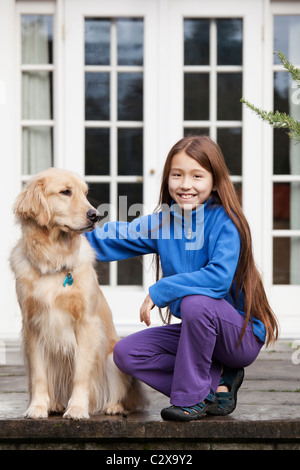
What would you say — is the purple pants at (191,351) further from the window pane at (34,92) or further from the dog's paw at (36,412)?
the window pane at (34,92)

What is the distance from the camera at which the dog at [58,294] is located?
257 cm

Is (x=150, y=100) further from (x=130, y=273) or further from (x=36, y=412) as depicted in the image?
(x=36, y=412)

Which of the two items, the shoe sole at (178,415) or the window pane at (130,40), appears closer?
the shoe sole at (178,415)

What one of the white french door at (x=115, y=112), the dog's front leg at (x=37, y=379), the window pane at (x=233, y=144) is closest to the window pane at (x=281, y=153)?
the window pane at (x=233, y=144)

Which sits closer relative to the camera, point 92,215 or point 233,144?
point 92,215

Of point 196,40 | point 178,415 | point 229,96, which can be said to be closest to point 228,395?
point 178,415

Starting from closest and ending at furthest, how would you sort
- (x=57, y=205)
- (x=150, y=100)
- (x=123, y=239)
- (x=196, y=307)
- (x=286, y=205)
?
1. (x=196, y=307)
2. (x=57, y=205)
3. (x=123, y=239)
4. (x=150, y=100)
5. (x=286, y=205)

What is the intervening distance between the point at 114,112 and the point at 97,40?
528 millimetres

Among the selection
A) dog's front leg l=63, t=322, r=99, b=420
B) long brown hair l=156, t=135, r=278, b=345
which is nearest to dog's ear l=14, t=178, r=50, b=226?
dog's front leg l=63, t=322, r=99, b=420

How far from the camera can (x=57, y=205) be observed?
2607 millimetres

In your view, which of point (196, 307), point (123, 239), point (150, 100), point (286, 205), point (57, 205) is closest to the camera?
point (196, 307)

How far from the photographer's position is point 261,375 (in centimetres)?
357

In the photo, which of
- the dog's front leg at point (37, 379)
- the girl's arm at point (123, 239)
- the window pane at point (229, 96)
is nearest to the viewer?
the dog's front leg at point (37, 379)
